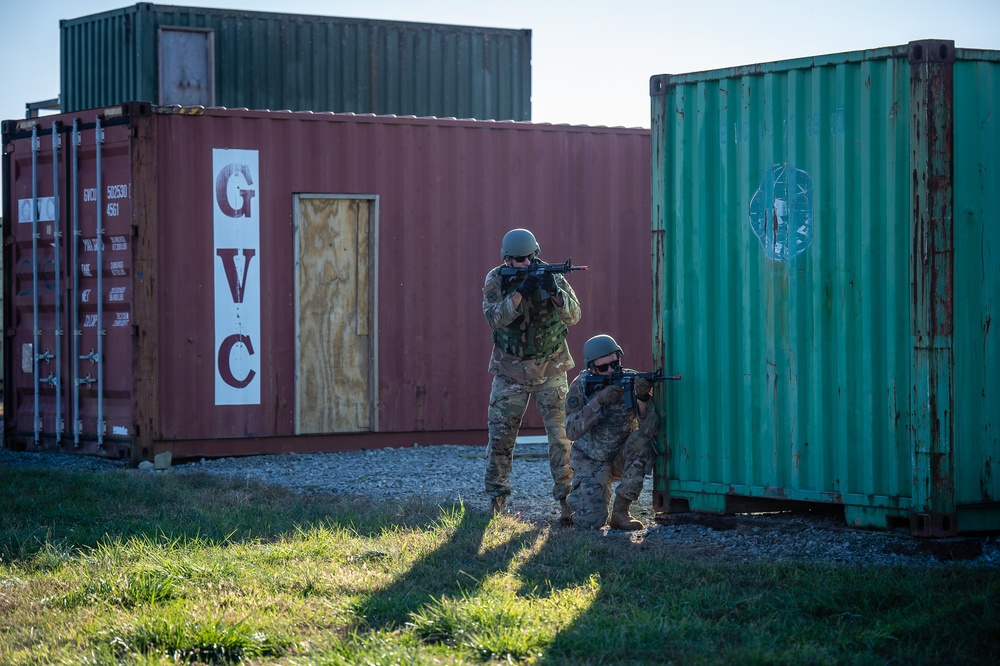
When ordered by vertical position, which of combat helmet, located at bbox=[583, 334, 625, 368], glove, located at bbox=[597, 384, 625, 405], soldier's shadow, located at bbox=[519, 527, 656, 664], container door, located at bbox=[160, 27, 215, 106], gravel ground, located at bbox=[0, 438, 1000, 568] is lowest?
gravel ground, located at bbox=[0, 438, 1000, 568]

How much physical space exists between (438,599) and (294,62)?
1372 cm

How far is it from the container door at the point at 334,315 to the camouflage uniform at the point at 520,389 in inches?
139

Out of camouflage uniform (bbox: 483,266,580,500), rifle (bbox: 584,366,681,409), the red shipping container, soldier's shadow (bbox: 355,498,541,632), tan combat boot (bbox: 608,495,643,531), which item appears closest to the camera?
soldier's shadow (bbox: 355,498,541,632)

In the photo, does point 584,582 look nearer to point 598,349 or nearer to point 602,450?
point 602,450

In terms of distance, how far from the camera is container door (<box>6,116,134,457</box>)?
414 inches

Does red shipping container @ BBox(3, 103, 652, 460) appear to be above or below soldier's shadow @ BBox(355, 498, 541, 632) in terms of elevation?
above

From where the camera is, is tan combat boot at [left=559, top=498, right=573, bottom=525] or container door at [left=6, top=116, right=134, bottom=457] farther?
container door at [left=6, top=116, right=134, bottom=457]

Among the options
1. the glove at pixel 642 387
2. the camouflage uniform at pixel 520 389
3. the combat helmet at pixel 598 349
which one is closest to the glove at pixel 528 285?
the camouflage uniform at pixel 520 389

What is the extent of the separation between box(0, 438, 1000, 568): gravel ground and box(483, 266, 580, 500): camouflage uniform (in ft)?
1.15

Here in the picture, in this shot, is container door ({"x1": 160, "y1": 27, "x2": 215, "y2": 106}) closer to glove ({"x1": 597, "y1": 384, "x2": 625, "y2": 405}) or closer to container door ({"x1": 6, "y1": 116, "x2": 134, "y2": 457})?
container door ({"x1": 6, "y1": 116, "x2": 134, "y2": 457})

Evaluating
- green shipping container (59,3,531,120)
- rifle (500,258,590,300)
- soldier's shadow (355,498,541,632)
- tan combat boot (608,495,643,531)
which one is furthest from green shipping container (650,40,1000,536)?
green shipping container (59,3,531,120)

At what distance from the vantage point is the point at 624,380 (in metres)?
7.20

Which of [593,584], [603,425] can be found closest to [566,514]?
[603,425]

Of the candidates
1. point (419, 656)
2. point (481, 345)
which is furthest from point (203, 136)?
point (419, 656)
